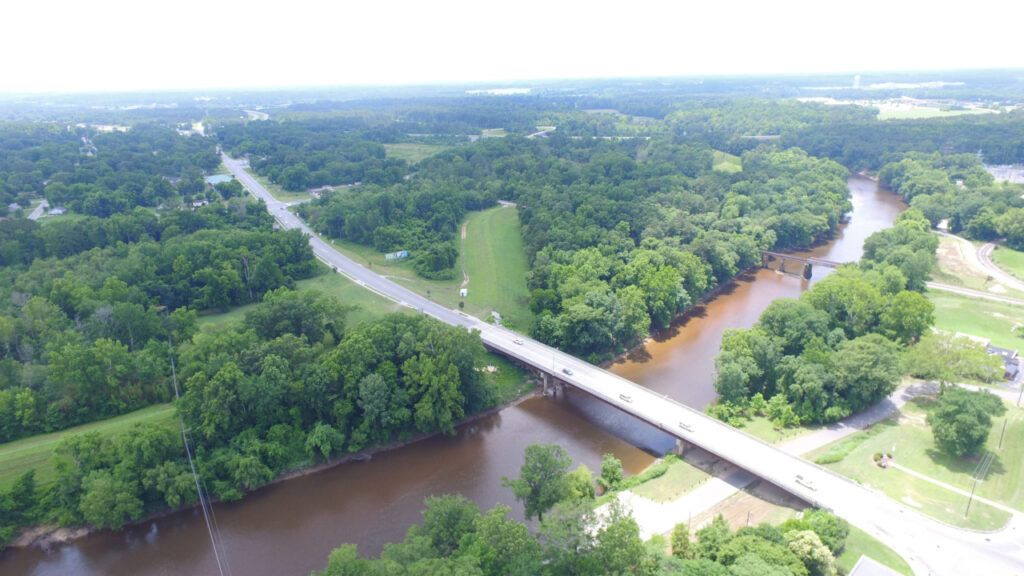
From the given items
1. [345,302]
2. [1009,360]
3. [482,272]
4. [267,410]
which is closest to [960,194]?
[1009,360]

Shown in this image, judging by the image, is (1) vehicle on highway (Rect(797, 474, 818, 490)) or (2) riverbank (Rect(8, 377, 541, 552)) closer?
(1) vehicle on highway (Rect(797, 474, 818, 490))

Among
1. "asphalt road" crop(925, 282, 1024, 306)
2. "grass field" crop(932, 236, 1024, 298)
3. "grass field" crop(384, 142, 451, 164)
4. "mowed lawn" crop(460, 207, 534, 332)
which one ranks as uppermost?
"grass field" crop(384, 142, 451, 164)

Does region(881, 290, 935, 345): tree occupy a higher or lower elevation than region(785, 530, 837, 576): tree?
higher

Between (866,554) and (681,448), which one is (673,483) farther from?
(866,554)

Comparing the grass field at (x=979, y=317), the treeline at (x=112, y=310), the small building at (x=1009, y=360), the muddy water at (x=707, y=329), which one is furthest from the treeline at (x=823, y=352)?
the treeline at (x=112, y=310)

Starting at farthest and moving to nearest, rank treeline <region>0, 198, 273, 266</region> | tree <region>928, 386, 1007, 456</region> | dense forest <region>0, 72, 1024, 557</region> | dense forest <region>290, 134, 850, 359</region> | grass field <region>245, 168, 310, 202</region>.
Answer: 1. grass field <region>245, 168, 310, 202</region>
2. treeline <region>0, 198, 273, 266</region>
3. dense forest <region>290, 134, 850, 359</region>
4. tree <region>928, 386, 1007, 456</region>
5. dense forest <region>0, 72, 1024, 557</region>

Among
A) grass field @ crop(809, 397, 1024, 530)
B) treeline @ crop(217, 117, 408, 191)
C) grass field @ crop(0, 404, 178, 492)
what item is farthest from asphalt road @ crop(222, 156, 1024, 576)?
treeline @ crop(217, 117, 408, 191)

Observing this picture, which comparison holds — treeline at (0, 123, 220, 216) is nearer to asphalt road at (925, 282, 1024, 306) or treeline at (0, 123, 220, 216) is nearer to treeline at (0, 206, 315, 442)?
treeline at (0, 206, 315, 442)

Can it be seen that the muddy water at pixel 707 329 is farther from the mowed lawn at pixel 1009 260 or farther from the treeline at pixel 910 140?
the treeline at pixel 910 140
